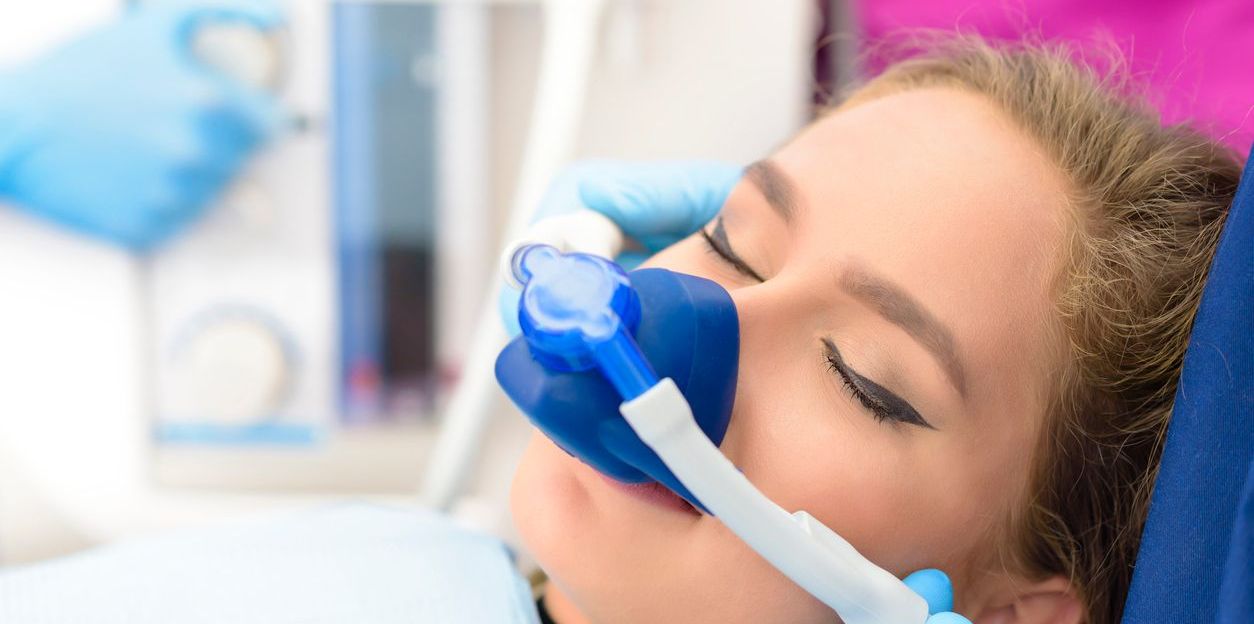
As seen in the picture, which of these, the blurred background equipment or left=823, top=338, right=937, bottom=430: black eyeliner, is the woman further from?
the blurred background equipment

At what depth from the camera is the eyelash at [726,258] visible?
0.81m

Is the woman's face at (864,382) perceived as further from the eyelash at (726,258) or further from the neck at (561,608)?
the neck at (561,608)

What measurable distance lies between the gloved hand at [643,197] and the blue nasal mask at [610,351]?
33 cm

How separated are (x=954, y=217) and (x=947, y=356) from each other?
0.11 m

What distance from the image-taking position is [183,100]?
1209 millimetres

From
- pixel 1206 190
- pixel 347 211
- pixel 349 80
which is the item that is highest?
pixel 1206 190

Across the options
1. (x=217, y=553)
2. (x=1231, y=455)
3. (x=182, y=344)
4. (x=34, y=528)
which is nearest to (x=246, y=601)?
(x=217, y=553)

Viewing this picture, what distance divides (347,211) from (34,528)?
56cm

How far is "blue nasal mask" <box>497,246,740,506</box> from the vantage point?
621 mm

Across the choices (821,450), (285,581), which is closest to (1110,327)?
(821,450)

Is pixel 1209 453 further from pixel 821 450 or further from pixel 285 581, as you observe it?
pixel 285 581

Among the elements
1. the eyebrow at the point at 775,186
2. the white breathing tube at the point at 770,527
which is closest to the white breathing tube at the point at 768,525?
the white breathing tube at the point at 770,527

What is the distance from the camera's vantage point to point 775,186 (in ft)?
2.70

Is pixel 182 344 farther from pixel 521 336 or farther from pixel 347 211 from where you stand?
pixel 521 336
